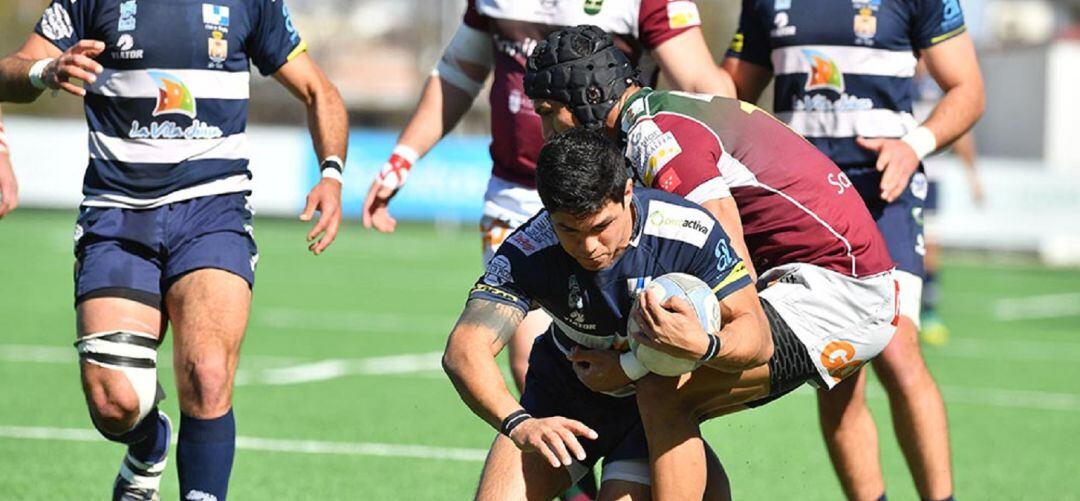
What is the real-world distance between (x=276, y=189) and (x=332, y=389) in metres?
16.6

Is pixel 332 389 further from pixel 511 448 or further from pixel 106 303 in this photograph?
pixel 511 448

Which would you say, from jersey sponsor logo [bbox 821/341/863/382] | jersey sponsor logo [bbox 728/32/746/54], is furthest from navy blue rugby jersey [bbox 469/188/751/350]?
jersey sponsor logo [bbox 728/32/746/54]

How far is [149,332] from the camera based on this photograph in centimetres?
590

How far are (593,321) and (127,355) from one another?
1.78m

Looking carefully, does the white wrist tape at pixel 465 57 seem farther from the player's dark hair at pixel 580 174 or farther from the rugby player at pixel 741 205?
the player's dark hair at pixel 580 174

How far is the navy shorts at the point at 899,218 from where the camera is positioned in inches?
255

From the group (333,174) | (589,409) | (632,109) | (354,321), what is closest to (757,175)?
(632,109)

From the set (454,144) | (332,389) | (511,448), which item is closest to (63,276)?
(332,389)

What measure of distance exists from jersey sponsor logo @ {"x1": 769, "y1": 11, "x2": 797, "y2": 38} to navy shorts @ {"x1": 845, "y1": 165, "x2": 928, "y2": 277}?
1.93 feet

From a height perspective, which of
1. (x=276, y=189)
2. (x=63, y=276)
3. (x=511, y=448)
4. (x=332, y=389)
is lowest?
(x=276, y=189)

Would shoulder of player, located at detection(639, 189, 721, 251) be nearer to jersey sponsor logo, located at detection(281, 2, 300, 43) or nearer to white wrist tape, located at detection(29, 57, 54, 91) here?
jersey sponsor logo, located at detection(281, 2, 300, 43)

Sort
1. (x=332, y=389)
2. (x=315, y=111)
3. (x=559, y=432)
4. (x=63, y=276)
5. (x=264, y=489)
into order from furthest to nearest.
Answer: (x=63, y=276) → (x=332, y=389) → (x=264, y=489) → (x=315, y=111) → (x=559, y=432)

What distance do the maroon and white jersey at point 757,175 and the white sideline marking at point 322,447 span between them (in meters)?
3.16

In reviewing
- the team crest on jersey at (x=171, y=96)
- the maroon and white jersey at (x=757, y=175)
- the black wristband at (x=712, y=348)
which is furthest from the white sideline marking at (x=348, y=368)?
the black wristband at (x=712, y=348)
